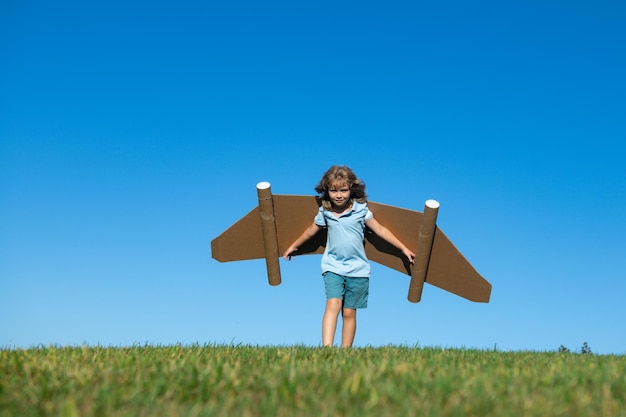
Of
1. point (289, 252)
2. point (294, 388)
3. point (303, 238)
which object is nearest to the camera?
point (294, 388)

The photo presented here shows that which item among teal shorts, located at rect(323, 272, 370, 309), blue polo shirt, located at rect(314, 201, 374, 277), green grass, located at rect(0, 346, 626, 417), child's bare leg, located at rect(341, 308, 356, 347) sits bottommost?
green grass, located at rect(0, 346, 626, 417)

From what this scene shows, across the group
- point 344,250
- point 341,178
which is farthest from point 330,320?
point 341,178

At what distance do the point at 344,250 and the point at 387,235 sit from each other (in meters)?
0.69

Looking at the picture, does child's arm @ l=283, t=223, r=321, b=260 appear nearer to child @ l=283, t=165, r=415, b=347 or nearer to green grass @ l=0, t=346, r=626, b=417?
child @ l=283, t=165, r=415, b=347

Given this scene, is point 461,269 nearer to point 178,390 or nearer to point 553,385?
point 553,385

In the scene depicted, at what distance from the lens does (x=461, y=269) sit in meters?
7.99

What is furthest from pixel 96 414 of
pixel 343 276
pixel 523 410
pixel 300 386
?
pixel 343 276

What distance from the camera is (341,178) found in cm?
744

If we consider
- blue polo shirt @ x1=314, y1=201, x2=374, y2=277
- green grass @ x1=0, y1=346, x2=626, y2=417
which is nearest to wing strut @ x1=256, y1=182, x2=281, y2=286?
blue polo shirt @ x1=314, y1=201, x2=374, y2=277

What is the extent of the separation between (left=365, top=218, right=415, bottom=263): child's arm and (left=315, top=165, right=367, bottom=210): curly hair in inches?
12.7

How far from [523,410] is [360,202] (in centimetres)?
467

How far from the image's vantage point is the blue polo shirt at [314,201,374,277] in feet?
24.3

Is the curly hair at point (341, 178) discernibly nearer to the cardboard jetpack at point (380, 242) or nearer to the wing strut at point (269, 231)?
the cardboard jetpack at point (380, 242)

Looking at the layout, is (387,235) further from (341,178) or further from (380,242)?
(341,178)
